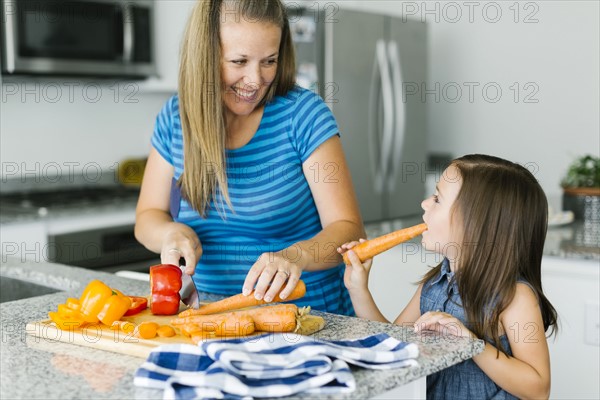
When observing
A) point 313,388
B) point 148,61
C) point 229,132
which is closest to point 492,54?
point 148,61

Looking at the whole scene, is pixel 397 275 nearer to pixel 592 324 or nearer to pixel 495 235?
pixel 592 324

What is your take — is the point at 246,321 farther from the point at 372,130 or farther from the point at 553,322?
the point at 372,130

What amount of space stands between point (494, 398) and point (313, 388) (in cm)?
60

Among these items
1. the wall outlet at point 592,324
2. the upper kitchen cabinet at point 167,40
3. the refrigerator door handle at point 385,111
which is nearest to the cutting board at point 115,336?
the wall outlet at point 592,324

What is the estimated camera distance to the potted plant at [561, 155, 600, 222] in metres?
3.03

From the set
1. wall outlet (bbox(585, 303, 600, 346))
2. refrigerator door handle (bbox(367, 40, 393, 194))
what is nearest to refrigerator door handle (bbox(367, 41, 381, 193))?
refrigerator door handle (bbox(367, 40, 393, 194))

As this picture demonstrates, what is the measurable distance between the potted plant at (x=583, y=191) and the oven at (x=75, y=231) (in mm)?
1893

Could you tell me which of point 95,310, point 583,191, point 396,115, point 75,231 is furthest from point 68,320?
point 396,115

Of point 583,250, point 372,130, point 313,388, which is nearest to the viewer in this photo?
point 313,388

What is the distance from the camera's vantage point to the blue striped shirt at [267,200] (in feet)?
6.03

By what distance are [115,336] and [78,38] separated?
98.7 inches

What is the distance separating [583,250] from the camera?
8.38ft

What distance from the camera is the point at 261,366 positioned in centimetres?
114

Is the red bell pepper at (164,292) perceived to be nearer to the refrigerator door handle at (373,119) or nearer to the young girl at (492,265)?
the young girl at (492,265)
